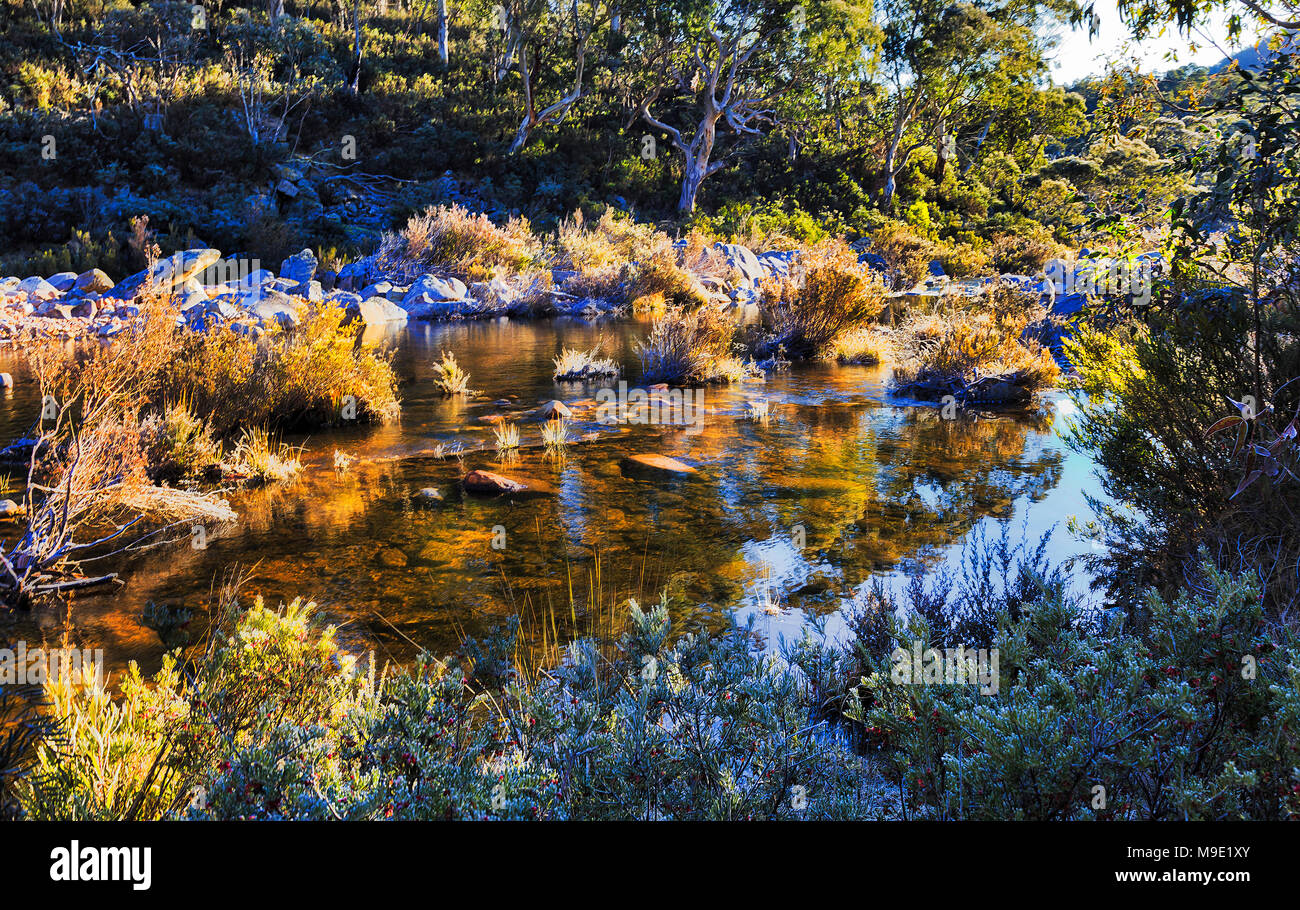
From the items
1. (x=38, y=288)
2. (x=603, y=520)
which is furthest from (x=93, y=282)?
(x=603, y=520)

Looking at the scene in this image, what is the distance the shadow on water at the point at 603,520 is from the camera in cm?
489

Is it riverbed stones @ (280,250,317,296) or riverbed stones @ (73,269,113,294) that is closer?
riverbed stones @ (73,269,113,294)

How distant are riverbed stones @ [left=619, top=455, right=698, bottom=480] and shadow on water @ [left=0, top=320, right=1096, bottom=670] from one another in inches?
5.4

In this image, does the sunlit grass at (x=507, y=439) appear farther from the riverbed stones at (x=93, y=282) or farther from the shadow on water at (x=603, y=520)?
the riverbed stones at (x=93, y=282)

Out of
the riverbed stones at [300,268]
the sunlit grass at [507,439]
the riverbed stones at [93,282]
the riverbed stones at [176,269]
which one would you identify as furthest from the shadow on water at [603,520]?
the riverbed stones at [300,268]

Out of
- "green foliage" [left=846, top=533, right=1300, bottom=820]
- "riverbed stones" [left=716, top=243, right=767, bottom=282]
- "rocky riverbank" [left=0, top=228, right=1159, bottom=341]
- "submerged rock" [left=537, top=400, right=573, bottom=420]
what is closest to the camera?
"green foliage" [left=846, top=533, right=1300, bottom=820]

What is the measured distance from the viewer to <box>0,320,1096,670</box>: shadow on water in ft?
16.0

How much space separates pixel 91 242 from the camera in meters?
20.0

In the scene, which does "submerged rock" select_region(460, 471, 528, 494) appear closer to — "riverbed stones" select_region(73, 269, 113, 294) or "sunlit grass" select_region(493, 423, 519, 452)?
"sunlit grass" select_region(493, 423, 519, 452)

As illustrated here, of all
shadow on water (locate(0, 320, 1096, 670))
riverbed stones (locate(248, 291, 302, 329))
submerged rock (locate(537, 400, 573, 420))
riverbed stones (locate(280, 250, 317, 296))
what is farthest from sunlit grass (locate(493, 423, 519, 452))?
riverbed stones (locate(280, 250, 317, 296))

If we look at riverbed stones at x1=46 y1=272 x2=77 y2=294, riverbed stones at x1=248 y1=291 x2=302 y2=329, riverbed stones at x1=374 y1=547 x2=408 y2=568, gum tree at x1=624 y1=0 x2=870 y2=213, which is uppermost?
gum tree at x1=624 y1=0 x2=870 y2=213

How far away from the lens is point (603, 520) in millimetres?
6379

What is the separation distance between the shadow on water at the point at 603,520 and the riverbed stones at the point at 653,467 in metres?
0.14
